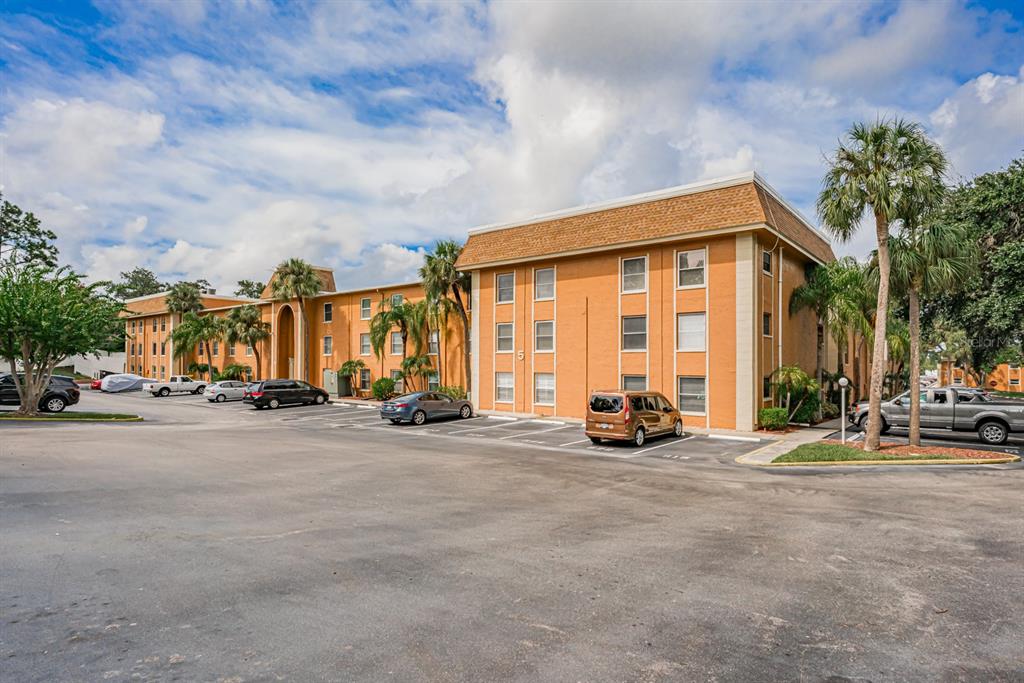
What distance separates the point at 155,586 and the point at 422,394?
71.8 ft

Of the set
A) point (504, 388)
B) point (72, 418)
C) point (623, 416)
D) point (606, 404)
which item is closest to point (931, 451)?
point (623, 416)

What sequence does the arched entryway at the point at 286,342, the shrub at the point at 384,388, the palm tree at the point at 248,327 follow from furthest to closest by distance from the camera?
the palm tree at the point at 248,327
the arched entryway at the point at 286,342
the shrub at the point at 384,388

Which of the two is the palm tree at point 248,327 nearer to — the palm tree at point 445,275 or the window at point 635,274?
the palm tree at point 445,275

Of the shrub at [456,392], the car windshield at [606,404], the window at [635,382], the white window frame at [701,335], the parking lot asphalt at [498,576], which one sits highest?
the white window frame at [701,335]

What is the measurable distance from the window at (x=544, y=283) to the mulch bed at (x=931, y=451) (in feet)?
50.7

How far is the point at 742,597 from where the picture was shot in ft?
20.1

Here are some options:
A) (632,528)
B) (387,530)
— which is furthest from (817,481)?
(387,530)

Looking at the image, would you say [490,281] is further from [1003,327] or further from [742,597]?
[742,597]

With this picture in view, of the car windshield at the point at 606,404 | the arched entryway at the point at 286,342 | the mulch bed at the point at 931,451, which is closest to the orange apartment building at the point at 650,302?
the mulch bed at the point at 931,451

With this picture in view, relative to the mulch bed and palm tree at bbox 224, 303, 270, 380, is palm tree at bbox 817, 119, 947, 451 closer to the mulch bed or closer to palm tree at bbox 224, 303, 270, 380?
the mulch bed

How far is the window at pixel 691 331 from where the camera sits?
25.1 m

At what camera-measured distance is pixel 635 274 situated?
2722 centimetres

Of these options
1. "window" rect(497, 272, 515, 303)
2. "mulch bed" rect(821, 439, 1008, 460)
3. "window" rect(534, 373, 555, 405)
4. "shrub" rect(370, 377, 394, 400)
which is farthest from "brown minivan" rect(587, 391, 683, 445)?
"shrub" rect(370, 377, 394, 400)

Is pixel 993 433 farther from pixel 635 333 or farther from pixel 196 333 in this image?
pixel 196 333
